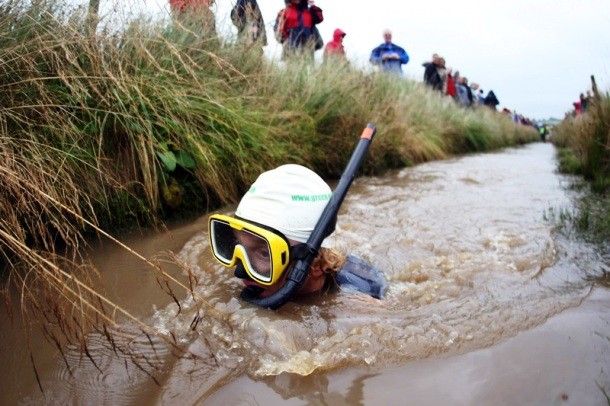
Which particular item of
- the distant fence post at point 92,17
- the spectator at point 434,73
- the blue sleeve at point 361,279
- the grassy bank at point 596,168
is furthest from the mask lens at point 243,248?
the spectator at point 434,73

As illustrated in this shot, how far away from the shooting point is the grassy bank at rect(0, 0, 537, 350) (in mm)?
2365

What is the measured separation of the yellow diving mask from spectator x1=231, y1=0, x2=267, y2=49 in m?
3.35

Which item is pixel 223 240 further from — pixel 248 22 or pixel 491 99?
pixel 491 99

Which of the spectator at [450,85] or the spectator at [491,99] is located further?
the spectator at [491,99]

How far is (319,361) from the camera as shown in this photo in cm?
200

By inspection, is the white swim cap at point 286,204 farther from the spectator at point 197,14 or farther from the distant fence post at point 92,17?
the spectator at point 197,14

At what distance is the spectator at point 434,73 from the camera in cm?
1491

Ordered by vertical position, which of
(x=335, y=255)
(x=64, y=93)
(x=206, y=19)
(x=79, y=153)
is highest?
(x=206, y=19)

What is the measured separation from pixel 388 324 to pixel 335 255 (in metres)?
0.57

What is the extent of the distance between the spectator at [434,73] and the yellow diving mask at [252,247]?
13398 millimetres

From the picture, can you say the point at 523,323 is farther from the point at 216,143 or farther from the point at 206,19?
the point at 206,19

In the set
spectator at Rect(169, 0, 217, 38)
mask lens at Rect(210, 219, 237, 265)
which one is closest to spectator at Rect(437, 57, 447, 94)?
spectator at Rect(169, 0, 217, 38)

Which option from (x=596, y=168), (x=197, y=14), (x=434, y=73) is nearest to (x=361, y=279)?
(x=197, y=14)

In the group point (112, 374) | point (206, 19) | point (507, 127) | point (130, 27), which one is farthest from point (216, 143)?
point (507, 127)
